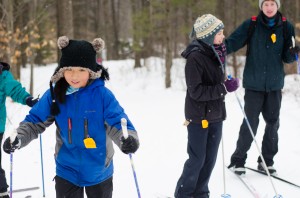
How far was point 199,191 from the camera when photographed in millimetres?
3740

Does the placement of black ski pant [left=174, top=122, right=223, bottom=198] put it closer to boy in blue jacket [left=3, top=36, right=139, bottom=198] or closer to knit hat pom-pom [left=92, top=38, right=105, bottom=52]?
boy in blue jacket [left=3, top=36, right=139, bottom=198]

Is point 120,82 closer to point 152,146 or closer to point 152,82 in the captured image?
point 152,82

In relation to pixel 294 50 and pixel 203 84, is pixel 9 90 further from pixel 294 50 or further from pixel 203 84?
pixel 294 50

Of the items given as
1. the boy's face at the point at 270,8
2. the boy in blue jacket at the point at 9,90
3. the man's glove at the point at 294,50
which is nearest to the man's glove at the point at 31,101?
the boy in blue jacket at the point at 9,90

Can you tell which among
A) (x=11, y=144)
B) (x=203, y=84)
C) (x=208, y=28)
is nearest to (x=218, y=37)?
(x=208, y=28)

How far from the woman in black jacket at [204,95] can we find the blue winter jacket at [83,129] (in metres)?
1.00

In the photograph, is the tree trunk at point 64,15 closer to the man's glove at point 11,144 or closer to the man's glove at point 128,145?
the man's glove at point 11,144

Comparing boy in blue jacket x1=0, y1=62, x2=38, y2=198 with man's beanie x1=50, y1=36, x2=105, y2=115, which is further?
boy in blue jacket x1=0, y1=62, x2=38, y2=198

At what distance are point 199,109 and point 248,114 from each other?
4.04ft

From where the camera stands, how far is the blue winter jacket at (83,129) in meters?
2.61

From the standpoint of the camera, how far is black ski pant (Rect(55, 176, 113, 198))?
2.72 meters

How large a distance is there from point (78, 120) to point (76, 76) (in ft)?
1.01

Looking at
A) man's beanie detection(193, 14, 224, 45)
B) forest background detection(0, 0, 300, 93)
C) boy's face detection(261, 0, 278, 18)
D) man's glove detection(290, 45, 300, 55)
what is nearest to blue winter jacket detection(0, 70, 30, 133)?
man's beanie detection(193, 14, 224, 45)

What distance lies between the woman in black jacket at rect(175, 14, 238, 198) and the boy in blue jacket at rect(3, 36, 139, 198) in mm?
989
